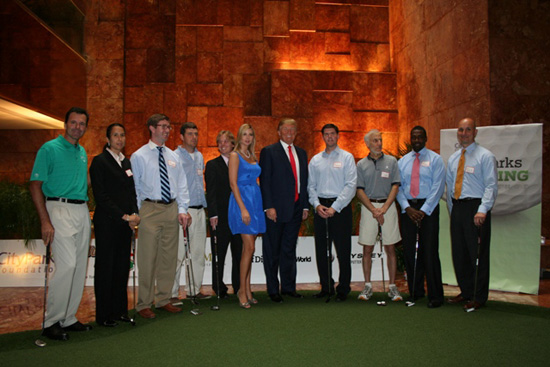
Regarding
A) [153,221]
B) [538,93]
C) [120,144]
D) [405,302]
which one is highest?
[538,93]

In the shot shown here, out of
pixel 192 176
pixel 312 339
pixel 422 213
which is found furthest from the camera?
pixel 192 176

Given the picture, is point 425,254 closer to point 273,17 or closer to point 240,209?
point 240,209

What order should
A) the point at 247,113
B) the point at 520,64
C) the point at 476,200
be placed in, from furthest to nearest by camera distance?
the point at 247,113
the point at 520,64
the point at 476,200

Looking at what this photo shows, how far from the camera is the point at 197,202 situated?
16.4ft

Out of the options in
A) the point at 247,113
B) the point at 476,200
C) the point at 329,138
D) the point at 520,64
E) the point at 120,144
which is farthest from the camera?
A: the point at 247,113

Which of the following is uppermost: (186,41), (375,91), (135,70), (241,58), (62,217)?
(186,41)

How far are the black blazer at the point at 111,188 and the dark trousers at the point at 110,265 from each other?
0.30ft

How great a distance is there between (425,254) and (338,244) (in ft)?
2.71

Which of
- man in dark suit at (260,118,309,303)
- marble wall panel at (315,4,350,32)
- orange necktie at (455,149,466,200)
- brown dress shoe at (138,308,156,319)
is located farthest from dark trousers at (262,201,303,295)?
marble wall panel at (315,4,350,32)

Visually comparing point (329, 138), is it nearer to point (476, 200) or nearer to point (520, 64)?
point (476, 200)

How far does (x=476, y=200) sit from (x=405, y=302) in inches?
45.6

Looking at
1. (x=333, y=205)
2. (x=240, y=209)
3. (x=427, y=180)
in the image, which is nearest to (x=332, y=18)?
(x=427, y=180)

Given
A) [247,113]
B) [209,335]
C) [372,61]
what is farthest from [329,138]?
[372,61]

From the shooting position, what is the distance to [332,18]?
9.50m
